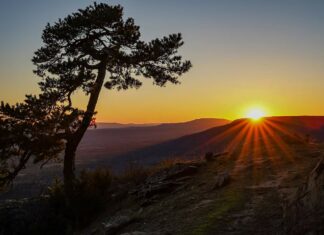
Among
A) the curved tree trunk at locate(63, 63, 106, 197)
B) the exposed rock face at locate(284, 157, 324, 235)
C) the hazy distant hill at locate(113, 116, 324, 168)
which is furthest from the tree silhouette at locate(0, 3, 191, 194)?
the hazy distant hill at locate(113, 116, 324, 168)

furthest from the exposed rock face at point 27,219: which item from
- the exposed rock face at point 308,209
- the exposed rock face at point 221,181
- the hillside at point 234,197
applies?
the exposed rock face at point 308,209

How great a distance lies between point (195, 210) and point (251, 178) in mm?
2622

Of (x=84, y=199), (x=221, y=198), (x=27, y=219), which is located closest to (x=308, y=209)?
(x=221, y=198)

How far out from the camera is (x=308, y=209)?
5.65m

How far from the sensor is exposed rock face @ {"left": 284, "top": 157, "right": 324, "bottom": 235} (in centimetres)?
533

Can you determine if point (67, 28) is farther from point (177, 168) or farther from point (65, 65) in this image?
point (177, 168)

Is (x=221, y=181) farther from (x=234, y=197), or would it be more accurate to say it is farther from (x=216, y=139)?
(x=216, y=139)

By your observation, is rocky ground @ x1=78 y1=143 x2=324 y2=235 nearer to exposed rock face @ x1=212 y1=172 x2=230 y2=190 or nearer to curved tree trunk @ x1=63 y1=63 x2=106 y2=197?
exposed rock face @ x1=212 y1=172 x2=230 y2=190

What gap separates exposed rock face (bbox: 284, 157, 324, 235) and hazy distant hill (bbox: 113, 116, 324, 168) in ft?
198

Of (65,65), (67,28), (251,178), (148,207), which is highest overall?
(67,28)

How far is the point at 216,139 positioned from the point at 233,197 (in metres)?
78.6

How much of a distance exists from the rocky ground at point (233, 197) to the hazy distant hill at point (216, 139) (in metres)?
52.0

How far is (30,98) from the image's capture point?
15430 millimetres

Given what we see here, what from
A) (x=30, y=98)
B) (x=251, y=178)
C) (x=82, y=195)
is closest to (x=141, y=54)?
(x=30, y=98)
